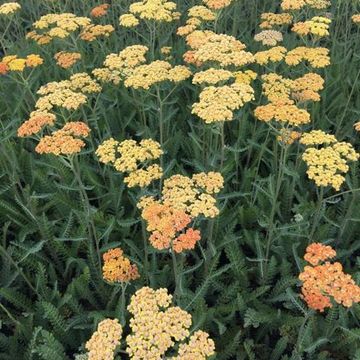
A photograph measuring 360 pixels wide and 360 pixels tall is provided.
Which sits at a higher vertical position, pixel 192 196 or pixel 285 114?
pixel 285 114

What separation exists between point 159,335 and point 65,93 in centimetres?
239

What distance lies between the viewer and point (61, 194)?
4.12 m

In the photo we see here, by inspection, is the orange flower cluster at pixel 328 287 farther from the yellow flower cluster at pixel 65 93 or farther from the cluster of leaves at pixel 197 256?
the yellow flower cluster at pixel 65 93

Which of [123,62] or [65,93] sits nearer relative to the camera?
[65,93]

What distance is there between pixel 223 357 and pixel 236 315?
1.50 feet

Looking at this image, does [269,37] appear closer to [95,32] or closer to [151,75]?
[151,75]

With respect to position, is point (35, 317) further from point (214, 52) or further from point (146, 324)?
point (214, 52)

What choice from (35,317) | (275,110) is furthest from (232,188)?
(35,317)

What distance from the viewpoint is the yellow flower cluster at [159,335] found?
83.9 inches

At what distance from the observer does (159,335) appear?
215cm

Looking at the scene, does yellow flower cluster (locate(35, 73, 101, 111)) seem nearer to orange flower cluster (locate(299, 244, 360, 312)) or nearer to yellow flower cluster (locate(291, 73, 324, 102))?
yellow flower cluster (locate(291, 73, 324, 102))

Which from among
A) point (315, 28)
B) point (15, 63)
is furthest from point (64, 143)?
point (315, 28)

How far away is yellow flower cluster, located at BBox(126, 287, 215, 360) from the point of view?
2.13 metres

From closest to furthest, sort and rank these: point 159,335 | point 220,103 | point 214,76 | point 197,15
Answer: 1. point 159,335
2. point 220,103
3. point 214,76
4. point 197,15
